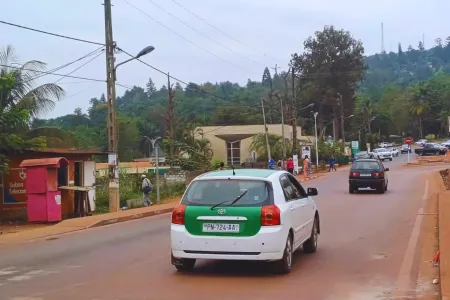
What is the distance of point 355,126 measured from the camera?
115m

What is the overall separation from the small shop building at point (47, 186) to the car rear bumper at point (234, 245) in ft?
45.4

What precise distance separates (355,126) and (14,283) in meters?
109

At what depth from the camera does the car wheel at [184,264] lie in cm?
979

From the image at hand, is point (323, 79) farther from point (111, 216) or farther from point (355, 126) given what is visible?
point (111, 216)

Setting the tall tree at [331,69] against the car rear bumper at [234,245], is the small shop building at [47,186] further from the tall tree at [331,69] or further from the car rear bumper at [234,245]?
the tall tree at [331,69]

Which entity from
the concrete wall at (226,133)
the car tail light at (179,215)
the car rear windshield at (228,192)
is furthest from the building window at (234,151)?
the car tail light at (179,215)

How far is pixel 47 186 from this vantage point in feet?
73.2

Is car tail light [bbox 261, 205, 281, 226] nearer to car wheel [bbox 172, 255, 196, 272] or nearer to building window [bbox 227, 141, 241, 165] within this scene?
car wheel [bbox 172, 255, 196, 272]

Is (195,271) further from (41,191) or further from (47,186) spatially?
(41,191)

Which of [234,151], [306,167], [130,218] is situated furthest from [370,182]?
[234,151]

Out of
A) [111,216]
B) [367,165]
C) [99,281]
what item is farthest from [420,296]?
[367,165]

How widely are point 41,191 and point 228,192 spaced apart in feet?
46.6

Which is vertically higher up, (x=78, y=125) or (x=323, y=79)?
(x=323, y=79)

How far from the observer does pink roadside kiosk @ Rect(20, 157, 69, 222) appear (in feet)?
73.1
